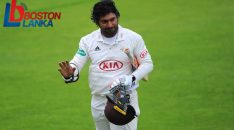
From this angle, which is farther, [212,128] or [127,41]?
[212,128]

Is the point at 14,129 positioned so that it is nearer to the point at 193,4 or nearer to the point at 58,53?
the point at 58,53

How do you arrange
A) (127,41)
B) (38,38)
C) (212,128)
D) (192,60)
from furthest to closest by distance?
(38,38) → (192,60) → (212,128) → (127,41)

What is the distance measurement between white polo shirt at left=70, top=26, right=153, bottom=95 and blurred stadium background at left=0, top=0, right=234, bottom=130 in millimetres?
2682

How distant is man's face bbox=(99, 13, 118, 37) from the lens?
586cm

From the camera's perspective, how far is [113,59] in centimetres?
596

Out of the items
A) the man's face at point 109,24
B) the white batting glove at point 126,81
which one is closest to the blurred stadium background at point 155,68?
the white batting glove at point 126,81

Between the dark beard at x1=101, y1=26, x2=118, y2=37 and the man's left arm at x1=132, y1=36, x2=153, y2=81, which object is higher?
the dark beard at x1=101, y1=26, x2=118, y2=37

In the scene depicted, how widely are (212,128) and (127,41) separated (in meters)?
2.91

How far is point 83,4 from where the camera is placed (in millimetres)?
14461

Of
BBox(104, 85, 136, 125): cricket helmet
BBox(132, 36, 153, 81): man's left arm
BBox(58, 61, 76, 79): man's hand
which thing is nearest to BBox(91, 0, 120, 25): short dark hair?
BBox(132, 36, 153, 81): man's left arm

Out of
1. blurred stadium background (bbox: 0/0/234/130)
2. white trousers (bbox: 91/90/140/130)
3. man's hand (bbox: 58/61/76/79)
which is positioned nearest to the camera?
man's hand (bbox: 58/61/76/79)

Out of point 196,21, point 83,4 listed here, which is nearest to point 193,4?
point 196,21

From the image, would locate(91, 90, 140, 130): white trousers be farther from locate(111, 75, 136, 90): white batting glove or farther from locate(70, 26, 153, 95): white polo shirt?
locate(111, 75, 136, 90): white batting glove

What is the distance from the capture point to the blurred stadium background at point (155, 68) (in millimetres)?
8914
